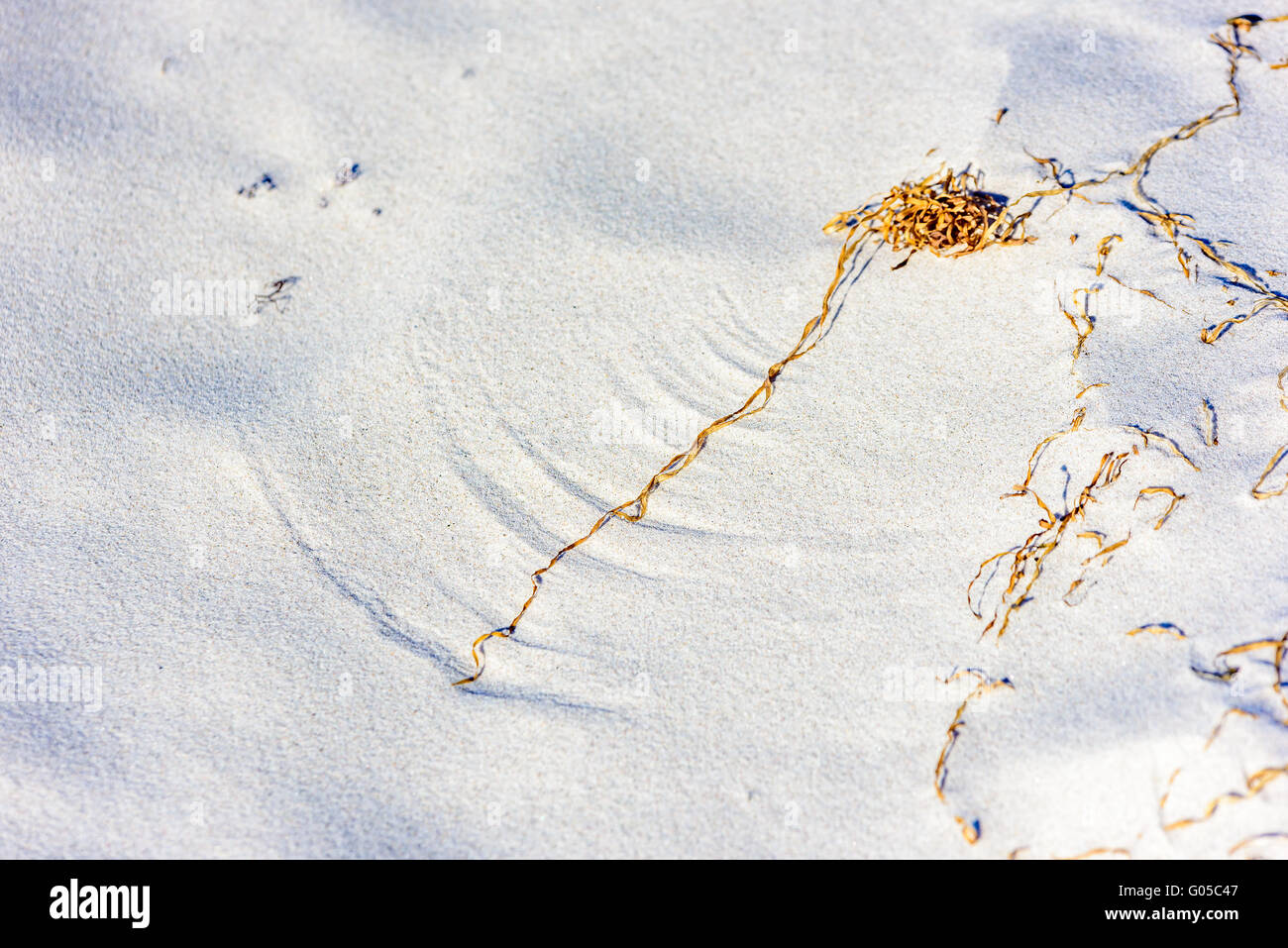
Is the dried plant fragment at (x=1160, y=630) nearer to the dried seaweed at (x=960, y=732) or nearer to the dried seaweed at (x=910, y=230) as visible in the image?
the dried seaweed at (x=960, y=732)

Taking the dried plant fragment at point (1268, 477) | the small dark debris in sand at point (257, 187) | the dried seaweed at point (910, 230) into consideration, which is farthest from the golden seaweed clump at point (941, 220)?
the small dark debris in sand at point (257, 187)

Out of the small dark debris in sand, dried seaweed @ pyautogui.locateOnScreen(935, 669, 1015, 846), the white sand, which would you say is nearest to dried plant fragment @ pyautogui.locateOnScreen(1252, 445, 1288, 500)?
the white sand

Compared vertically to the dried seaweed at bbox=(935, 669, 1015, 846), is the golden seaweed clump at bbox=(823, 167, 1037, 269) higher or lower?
higher

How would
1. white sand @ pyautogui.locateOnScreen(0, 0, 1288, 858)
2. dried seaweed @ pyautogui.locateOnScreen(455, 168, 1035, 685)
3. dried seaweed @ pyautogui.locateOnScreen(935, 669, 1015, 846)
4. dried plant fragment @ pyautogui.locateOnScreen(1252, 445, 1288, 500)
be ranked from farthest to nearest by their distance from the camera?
dried seaweed @ pyautogui.locateOnScreen(455, 168, 1035, 685)
dried plant fragment @ pyautogui.locateOnScreen(1252, 445, 1288, 500)
white sand @ pyautogui.locateOnScreen(0, 0, 1288, 858)
dried seaweed @ pyautogui.locateOnScreen(935, 669, 1015, 846)

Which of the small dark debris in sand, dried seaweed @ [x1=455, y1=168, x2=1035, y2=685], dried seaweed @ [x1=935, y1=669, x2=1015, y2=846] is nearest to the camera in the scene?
dried seaweed @ [x1=935, y1=669, x2=1015, y2=846]

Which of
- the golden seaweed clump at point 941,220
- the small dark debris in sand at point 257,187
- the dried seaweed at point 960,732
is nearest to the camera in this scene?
the dried seaweed at point 960,732

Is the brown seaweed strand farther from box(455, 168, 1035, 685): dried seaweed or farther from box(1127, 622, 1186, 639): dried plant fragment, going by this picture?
box(1127, 622, 1186, 639): dried plant fragment
